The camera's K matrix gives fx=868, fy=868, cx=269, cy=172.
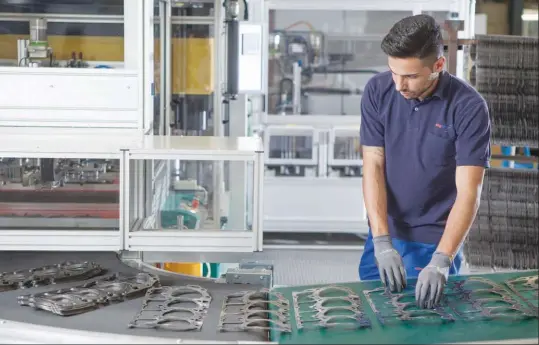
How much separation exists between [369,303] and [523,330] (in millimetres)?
463

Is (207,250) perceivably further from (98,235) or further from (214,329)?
(214,329)

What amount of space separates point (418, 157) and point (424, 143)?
57mm

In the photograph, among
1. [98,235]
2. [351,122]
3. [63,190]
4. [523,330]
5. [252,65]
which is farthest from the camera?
[351,122]

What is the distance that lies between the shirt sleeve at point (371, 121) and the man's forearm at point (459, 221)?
14.9 inches

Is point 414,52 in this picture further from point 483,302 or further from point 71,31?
point 71,31

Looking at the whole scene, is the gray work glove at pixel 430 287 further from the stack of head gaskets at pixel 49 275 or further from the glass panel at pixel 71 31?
the glass panel at pixel 71 31

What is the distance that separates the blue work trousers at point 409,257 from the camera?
9.98ft

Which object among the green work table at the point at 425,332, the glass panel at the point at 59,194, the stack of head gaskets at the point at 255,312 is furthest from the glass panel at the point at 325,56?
the green work table at the point at 425,332

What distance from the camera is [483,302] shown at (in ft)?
8.29

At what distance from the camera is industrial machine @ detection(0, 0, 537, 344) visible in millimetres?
2395

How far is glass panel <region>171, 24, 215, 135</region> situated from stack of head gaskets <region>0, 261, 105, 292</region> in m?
2.96

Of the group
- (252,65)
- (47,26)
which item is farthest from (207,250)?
(252,65)

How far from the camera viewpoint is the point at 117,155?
10.8ft

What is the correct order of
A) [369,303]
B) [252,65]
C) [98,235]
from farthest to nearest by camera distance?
[252,65] → [98,235] → [369,303]
